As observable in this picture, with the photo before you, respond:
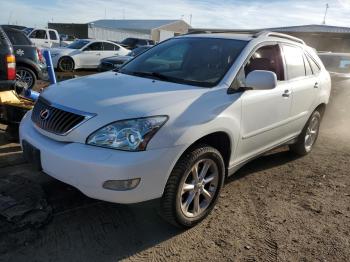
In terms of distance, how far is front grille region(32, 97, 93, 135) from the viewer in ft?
10.3

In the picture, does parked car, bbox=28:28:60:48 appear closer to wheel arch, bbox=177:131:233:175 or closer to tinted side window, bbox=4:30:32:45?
tinted side window, bbox=4:30:32:45

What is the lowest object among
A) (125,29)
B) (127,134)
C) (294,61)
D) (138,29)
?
(125,29)

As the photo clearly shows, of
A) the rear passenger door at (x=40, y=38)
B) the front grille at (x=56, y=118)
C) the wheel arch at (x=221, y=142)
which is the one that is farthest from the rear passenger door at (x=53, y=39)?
the wheel arch at (x=221, y=142)

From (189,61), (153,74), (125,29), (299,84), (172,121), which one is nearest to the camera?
(172,121)

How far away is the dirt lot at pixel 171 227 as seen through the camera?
3.16m

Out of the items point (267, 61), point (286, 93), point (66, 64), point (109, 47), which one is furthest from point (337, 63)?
point (109, 47)

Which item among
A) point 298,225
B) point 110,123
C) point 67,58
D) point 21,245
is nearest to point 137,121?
point 110,123

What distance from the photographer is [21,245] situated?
308 centimetres

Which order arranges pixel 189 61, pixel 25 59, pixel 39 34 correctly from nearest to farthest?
pixel 189 61, pixel 25 59, pixel 39 34

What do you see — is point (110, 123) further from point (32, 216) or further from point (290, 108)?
point (290, 108)

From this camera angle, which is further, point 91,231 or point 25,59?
point 25,59

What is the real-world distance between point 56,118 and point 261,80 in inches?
74.7

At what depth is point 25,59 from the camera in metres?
9.38

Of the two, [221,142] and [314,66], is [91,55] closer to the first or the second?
[314,66]
